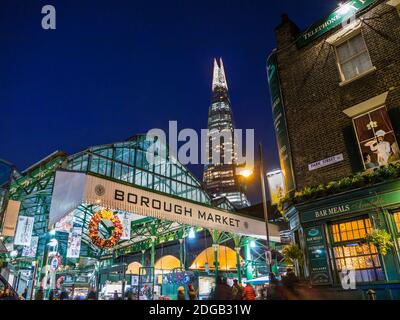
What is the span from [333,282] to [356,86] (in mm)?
7328

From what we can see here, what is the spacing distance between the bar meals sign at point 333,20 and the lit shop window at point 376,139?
14.9 ft

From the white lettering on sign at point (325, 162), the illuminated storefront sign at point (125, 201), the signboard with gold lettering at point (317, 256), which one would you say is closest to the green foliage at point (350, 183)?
the white lettering on sign at point (325, 162)

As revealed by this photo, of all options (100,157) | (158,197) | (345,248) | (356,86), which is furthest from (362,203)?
(100,157)

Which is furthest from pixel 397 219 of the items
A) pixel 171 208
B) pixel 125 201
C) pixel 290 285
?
pixel 125 201

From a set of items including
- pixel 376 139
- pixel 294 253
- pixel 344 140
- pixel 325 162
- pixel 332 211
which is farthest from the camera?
pixel 325 162

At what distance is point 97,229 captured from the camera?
49.8 feet

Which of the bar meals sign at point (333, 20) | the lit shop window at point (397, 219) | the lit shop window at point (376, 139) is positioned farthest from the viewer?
the bar meals sign at point (333, 20)

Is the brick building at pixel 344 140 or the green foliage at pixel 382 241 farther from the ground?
the brick building at pixel 344 140

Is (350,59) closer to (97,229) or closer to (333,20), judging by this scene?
(333,20)

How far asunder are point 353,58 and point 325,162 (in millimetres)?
4398

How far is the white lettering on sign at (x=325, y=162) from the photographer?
11.7m

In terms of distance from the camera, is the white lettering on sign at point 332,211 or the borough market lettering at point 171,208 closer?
the white lettering on sign at point 332,211

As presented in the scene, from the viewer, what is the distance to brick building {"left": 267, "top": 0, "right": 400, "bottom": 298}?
10117 mm

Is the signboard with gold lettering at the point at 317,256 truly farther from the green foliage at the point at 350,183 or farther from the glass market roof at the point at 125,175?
the glass market roof at the point at 125,175
